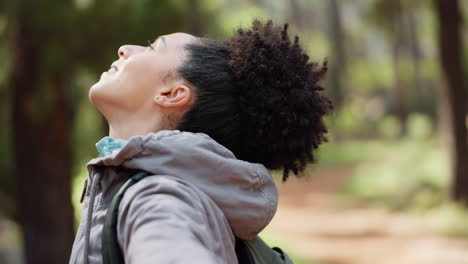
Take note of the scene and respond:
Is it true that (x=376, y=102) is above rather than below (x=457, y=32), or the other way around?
below

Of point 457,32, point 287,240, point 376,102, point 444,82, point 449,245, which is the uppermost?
point 457,32

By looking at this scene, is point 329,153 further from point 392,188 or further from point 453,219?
point 453,219

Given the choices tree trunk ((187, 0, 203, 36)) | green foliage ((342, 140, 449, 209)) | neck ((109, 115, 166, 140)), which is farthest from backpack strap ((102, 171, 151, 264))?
tree trunk ((187, 0, 203, 36))

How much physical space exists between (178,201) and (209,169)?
0.17 meters

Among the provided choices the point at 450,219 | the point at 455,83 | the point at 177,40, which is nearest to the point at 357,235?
the point at 450,219

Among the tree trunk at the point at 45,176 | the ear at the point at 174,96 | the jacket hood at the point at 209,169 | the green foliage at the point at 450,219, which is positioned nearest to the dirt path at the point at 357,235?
the green foliage at the point at 450,219

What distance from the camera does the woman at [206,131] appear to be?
4.47ft

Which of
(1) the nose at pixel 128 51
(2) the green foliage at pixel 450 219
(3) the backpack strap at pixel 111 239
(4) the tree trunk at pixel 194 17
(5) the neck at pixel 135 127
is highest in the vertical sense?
(1) the nose at pixel 128 51

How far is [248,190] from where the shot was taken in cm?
150

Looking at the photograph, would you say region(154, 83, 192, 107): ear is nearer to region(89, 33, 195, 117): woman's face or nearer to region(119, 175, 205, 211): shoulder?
region(89, 33, 195, 117): woman's face

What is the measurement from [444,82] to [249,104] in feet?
30.2

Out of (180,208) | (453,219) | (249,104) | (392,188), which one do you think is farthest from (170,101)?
(392,188)

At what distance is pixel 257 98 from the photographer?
165 centimetres

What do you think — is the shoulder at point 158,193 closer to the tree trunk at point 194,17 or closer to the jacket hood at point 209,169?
the jacket hood at point 209,169
